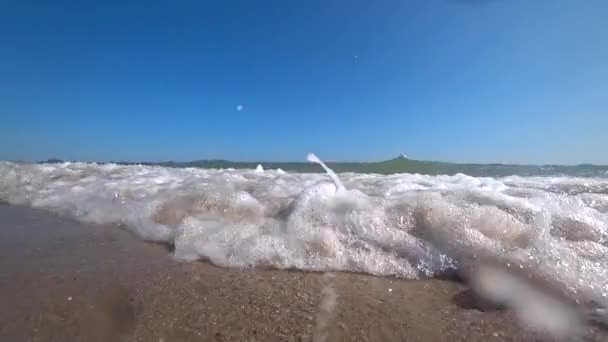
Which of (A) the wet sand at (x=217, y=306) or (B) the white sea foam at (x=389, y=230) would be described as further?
(B) the white sea foam at (x=389, y=230)

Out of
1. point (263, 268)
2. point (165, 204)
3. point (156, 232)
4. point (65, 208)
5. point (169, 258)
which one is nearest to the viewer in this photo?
point (263, 268)

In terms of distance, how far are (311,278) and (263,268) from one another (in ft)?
1.09

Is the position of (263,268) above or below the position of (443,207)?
below

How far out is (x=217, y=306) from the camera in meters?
1.48

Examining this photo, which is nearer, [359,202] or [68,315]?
[68,315]

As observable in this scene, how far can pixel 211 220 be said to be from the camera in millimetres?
2607

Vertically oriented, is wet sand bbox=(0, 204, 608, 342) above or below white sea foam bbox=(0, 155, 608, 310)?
below

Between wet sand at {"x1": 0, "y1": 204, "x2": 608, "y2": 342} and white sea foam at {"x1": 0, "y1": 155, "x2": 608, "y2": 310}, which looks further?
white sea foam at {"x1": 0, "y1": 155, "x2": 608, "y2": 310}

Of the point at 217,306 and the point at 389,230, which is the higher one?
the point at 389,230

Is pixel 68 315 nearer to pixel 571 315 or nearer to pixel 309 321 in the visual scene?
pixel 309 321

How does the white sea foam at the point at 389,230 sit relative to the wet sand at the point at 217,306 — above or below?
above

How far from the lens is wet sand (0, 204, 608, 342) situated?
129 centimetres

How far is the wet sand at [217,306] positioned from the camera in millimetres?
1292

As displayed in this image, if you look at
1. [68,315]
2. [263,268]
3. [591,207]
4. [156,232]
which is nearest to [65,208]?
[156,232]
